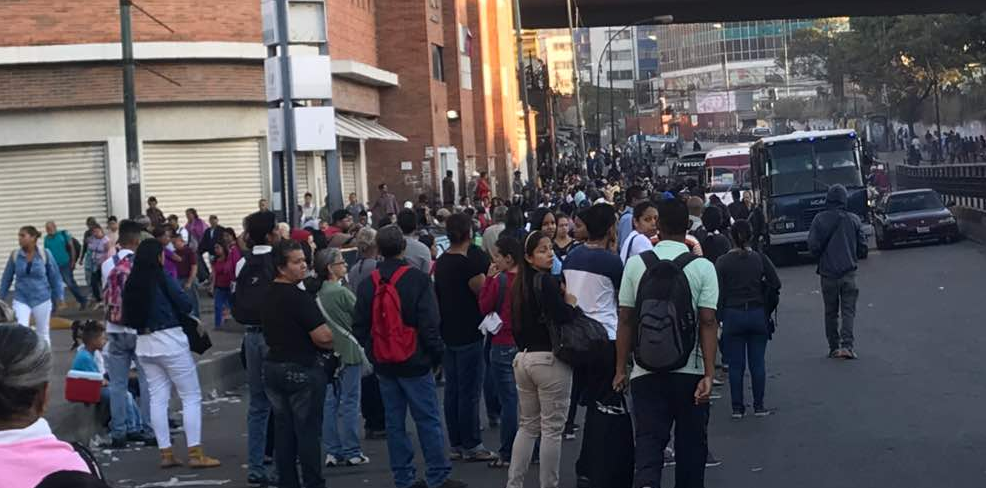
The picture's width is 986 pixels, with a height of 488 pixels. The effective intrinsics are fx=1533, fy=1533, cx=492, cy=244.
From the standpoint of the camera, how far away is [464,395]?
455 inches

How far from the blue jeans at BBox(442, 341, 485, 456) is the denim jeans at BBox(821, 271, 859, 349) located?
224 inches

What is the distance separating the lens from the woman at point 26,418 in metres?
3.85

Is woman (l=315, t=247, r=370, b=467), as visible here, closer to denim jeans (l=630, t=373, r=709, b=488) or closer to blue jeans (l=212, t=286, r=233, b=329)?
denim jeans (l=630, t=373, r=709, b=488)

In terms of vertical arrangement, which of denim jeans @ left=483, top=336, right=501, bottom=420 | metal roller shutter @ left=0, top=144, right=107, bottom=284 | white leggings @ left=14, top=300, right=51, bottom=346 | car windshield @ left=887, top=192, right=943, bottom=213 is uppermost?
metal roller shutter @ left=0, top=144, right=107, bottom=284

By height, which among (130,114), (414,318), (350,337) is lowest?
(350,337)

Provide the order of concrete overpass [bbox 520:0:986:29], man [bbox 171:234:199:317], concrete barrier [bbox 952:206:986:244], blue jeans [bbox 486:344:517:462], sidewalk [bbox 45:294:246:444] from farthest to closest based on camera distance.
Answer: concrete overpass [bbox 520:0:986:29] < concrete barrier [bbox 952:206:986:244] < man [bbox 171:234:199:317] < sidewalk [bbox 45:294:246:444] < blue jeans [bbox 486:344:517:462]

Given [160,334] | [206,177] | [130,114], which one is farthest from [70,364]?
[206,177]

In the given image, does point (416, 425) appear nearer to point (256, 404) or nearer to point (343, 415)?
point (256, 404)

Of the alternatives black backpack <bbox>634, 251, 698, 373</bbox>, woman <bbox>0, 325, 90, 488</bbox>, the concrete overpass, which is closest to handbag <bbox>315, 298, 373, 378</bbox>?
black backpack <bbox>634, 251, 698, 373</bbox>

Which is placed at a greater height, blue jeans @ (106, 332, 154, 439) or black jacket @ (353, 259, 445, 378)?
black jacket @ (353, 259, 445, 378)

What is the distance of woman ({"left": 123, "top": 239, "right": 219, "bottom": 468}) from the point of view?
1150 centimetres

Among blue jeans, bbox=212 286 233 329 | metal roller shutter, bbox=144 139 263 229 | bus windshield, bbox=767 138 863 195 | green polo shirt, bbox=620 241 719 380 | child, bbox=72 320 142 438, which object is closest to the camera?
green polo shirt, bbox=620 241 719 380

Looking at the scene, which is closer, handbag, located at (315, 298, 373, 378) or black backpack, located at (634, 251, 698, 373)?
black backpack, located at (634, 251, 698, 373)

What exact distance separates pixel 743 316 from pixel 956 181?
38982 mm
